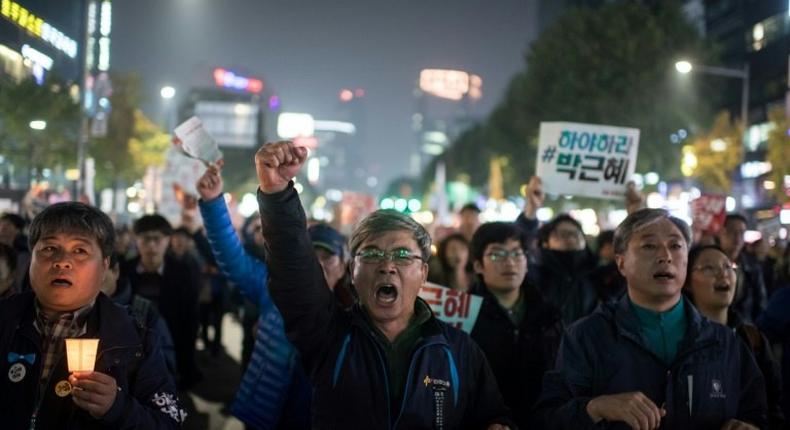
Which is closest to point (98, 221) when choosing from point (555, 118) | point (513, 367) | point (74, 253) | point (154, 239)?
point (74, 253)

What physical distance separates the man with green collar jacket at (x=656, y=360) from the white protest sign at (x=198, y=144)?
9.72 ft

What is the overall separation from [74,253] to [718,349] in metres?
2.49

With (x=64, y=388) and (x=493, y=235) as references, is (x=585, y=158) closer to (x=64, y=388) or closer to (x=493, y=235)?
(x=493, y=235)

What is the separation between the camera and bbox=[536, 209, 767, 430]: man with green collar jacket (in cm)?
315

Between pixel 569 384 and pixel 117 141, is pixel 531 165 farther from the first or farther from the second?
pixel 569 384

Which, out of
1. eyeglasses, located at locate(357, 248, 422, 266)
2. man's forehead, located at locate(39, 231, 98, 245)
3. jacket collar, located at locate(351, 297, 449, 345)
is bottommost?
jacket collar, located at locate(351, 297, 449, 345)

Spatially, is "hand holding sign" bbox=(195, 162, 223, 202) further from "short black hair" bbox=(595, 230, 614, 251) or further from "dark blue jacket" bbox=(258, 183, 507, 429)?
"short black hair" bbox=(595, 230, 614, 251)

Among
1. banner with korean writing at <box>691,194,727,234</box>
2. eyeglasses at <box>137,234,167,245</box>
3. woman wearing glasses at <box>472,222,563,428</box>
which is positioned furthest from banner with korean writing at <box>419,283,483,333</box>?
banner with korean writing at <box>691,194,727,234</box>

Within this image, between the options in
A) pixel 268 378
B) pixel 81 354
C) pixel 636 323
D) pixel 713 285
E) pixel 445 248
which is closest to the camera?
pixel 81 354

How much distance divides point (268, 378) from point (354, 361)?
124 cm

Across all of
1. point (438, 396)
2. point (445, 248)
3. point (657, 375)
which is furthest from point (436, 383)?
point (445, 248)

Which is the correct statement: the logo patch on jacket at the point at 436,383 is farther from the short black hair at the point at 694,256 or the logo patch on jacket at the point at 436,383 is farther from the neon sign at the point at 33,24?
the neon sign at the point at 33,24

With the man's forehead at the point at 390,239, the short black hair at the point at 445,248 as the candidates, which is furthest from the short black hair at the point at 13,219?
the man's forehead at the point at 390,239

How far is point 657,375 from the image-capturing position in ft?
10.5
